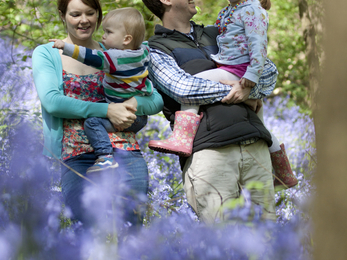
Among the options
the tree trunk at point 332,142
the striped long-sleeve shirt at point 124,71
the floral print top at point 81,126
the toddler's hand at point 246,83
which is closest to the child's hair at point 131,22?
the striped long-sleeve shirt at point 124,71

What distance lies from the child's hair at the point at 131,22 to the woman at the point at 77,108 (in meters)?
0.12

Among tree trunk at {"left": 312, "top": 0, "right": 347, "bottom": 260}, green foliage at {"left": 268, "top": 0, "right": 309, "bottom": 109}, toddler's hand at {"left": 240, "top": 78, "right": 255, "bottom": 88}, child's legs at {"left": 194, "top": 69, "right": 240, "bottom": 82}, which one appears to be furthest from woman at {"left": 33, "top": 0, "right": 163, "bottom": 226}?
green foliage at {"left": 268, "top": 0, "right": 309, "bottom": 109}

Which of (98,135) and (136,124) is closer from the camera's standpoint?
(98,135)

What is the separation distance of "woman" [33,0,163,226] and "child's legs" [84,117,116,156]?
0.04 m

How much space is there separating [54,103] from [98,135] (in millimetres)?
275

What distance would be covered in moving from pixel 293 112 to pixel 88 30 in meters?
4.53

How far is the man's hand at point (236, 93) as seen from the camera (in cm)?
194

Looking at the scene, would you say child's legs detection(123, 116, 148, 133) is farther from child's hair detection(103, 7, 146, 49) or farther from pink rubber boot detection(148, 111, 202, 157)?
child's hair detection(103, 7, 146, 49)

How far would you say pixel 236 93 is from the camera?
6.41 feet

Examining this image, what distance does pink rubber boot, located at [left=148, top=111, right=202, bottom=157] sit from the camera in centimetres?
191

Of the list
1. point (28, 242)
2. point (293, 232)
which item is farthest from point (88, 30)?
point (293, 232)

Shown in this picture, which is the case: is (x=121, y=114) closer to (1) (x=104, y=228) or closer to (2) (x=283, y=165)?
(1) (x=104, y=228)

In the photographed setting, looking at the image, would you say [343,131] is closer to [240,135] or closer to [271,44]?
[240,135]

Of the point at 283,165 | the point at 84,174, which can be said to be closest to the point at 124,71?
the point at 84,174
